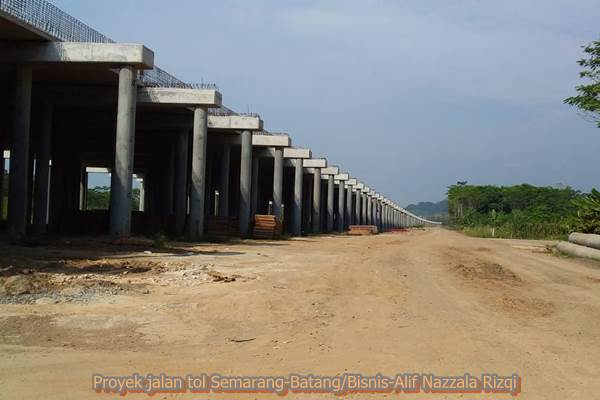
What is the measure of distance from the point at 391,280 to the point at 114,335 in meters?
6.85

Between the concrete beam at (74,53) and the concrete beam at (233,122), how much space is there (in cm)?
1162

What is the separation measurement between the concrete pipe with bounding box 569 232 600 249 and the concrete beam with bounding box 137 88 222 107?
15.8 m

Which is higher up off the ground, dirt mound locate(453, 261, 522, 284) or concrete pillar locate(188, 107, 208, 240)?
concrete pillar locate(188, 107, 208, 240)

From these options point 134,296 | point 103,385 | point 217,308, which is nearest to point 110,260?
point 134,296

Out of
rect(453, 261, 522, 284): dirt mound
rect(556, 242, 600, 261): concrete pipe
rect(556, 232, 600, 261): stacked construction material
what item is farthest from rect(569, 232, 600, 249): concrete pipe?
rect(453, 261, 522, 284): dirt mound

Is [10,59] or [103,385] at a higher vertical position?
[10,59]

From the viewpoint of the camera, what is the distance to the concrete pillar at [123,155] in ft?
68.7

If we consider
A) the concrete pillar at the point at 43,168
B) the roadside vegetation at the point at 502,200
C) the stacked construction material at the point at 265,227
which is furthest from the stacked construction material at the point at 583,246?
the roadside vegetation at the point at 502,200

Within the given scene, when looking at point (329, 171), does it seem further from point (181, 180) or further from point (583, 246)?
point (583, 246)

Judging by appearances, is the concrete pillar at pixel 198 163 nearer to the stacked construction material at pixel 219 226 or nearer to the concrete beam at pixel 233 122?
the stacked construction material at pixel 219 226

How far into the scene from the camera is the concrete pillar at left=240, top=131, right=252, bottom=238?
107 feet

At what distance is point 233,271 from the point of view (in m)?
13.0

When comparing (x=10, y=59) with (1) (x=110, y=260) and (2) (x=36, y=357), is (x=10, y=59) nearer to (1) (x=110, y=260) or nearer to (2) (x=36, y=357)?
(1) (x=110, y=260)

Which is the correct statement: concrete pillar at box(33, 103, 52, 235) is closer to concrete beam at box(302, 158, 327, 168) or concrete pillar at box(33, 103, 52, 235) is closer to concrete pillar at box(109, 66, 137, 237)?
concrete pillar at box(109, 66, 137, 237)
